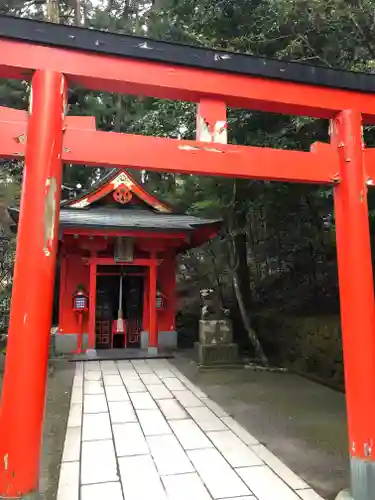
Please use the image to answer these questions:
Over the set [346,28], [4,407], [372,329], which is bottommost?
[4,407]

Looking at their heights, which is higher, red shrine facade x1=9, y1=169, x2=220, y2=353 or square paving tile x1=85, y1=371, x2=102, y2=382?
red shrine facade x1=9, y1=169, x2=220, y2=353

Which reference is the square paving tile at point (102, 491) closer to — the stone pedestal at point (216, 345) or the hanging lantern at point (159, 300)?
the stone pedestal at point (216, 345)

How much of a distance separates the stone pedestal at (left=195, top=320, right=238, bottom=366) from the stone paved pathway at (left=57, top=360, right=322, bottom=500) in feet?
7.70

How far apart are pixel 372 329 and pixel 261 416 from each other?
278 cm

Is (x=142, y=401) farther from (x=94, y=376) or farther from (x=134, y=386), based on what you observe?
(x=94, y=376)

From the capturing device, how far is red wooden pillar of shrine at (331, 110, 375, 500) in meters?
3.10

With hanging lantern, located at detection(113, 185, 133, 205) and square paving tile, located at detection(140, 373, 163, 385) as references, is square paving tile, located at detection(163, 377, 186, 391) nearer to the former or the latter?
square paving tile, located at detection(140, 373, 163, 385)

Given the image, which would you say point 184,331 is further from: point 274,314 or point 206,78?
point 206,78

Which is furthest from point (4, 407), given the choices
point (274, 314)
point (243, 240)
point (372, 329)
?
point (243, 240)

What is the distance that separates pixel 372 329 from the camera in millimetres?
3254

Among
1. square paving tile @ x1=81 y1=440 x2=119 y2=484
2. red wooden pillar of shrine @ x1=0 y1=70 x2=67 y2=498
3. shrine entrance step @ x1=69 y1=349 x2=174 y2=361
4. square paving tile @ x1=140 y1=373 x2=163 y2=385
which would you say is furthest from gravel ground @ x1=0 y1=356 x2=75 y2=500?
square paving tile @ x1=140 y1=373 x2=163 y2=385

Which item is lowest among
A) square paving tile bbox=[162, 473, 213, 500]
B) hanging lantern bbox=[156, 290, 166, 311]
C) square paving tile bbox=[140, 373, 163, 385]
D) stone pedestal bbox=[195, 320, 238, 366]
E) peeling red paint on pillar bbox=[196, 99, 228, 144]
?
square paving tile bbox=[162, 473, 213, 500]

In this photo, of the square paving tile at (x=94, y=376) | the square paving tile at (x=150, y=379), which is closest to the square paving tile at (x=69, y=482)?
the square paving tile at (x=150, y=379)

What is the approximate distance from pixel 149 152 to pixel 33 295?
1.37 meters
